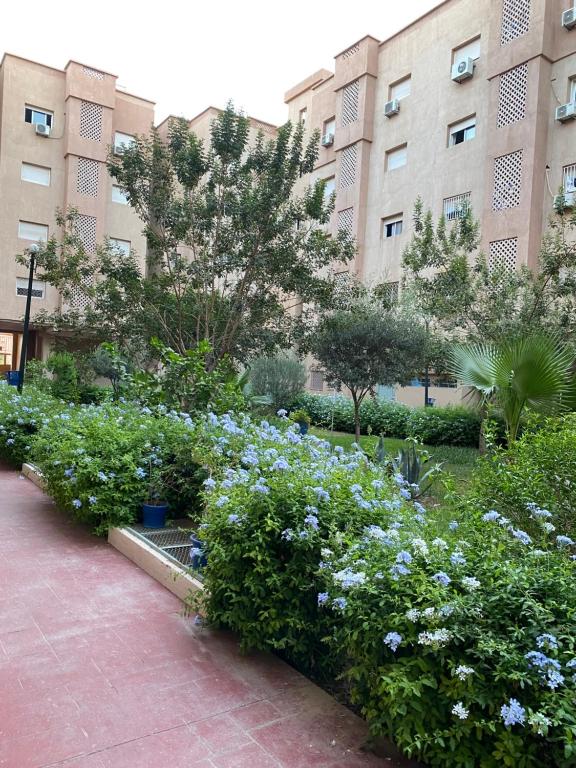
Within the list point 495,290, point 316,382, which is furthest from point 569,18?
point 316,382

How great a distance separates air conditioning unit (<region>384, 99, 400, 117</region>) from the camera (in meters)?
22.2

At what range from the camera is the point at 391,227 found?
22.4 metres

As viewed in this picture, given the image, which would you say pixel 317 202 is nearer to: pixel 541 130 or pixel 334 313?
pixel 334 313

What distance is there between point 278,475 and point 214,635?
1.04 meters

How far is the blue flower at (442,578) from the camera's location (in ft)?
7.40

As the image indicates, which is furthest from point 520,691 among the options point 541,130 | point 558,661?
point 541,130

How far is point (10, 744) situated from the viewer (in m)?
2.42

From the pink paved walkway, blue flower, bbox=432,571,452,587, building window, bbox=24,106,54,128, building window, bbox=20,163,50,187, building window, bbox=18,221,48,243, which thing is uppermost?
building window, bbox=24,106,54,128

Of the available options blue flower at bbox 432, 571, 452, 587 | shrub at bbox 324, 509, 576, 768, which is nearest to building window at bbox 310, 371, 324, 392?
shrub at bbox 324, 509, 576, 768

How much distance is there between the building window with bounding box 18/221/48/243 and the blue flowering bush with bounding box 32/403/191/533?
22541 millimetres

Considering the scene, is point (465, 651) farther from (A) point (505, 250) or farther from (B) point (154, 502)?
(A) point (505, 250)

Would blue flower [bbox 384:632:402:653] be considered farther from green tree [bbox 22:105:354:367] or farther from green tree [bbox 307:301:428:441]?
green tree [bbox 307:301:428:441]

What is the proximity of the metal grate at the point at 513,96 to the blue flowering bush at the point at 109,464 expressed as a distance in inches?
637

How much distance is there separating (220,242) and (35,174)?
20.3 meters
